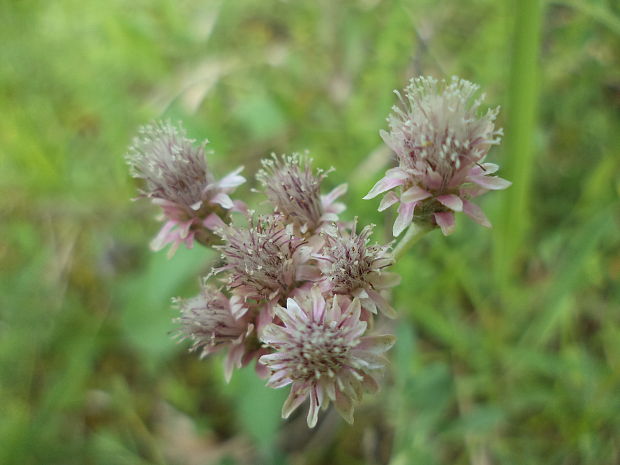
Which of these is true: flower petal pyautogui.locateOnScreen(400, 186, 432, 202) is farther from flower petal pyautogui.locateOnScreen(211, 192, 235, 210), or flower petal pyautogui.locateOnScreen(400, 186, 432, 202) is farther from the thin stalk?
the thin stalk

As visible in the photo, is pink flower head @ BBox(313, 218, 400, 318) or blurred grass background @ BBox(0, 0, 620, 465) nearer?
pink flower head @ BBox(313, 218, 400, 318)

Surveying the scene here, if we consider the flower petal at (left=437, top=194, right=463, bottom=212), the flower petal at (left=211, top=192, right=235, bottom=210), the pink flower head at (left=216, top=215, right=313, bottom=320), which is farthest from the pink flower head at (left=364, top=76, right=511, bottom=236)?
the flower petal at (left=211, top=192, right=235, bottom=210)

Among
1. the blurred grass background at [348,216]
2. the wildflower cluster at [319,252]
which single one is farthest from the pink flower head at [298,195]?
the blurred grass background at [348,216]

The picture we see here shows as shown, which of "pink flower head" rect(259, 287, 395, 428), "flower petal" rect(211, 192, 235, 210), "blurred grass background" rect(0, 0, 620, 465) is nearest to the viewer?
"pink flower head" rect(259, 287, 395, 428)

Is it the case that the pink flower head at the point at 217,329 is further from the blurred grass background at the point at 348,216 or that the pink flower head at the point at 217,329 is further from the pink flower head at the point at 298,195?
the blurred grass background at the point at 348,216

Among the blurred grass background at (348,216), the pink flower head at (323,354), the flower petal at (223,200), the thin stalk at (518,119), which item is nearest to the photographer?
the pink flower head at (323,354)

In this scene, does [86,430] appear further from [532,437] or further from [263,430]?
[532,437]

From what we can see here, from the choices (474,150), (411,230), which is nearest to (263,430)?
(411,230)
